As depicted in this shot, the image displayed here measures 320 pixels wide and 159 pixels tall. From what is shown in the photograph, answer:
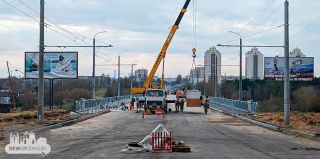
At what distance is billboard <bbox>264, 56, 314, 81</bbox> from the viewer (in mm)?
69938

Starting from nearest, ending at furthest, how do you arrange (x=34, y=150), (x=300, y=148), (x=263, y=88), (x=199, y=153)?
1. (x=34, y=150)
2. (x=199, y=153)
3. (x=300, y=148)
4. (x=263, y=88)

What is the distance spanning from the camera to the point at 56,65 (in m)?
49.5

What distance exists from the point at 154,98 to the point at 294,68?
2667cm

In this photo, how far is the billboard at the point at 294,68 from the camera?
69.9 metres

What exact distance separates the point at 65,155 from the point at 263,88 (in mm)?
94198

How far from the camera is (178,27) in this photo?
172 feet

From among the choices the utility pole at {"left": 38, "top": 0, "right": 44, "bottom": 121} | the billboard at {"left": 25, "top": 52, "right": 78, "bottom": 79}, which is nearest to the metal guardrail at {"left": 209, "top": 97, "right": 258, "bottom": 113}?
the billboard at {"left": 25, "top": 52, "right": 78, "bottom": 79}

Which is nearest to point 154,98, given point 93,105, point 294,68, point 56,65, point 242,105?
point 93,105

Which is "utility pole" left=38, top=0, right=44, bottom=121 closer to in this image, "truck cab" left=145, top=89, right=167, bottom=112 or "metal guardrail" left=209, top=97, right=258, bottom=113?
"truck cab" left=145, top=89, right=167, bottom=112

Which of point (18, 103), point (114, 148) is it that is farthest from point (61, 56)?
point (18, 103)

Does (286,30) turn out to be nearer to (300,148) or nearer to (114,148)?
(300,148)

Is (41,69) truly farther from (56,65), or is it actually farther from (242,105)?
(242,105)

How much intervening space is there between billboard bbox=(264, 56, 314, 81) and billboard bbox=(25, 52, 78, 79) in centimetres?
2981

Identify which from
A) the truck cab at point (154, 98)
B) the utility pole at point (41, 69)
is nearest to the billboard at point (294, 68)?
the truck cab at point (154, 98)
